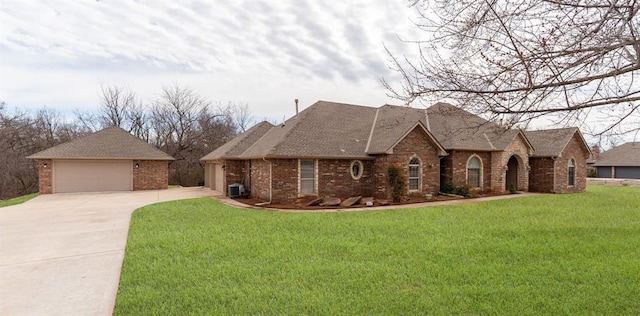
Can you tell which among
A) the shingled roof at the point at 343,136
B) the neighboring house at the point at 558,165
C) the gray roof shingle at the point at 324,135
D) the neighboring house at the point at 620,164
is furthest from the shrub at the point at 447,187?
the neighboring house at the point at 620,164

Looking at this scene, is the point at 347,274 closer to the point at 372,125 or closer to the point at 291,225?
the point at 291,225

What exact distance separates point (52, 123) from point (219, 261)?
40625mm

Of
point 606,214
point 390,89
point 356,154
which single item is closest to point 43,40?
point 356,154

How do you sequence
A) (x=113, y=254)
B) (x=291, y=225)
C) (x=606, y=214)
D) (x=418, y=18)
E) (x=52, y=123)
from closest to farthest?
(x=418, y=18) → (x=113, y=254) → (x=291, y=225) → (x=606, y=214) → (x=52, y=123)

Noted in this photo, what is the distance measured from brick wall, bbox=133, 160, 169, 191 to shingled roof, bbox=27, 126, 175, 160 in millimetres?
685

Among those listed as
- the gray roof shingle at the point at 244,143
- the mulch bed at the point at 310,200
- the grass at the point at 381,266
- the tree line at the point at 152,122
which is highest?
the tree line at the point at 152,122

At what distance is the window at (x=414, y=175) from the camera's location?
53.5ft

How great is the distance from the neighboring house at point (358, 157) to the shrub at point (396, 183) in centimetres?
52

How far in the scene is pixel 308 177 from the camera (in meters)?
15.3

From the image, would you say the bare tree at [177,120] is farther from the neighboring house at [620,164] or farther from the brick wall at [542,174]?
the neighboring house at [620,164]

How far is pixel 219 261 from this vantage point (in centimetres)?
614

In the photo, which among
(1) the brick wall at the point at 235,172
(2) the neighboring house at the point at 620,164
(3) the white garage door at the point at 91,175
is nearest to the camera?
(1) the brick wall at the point at 235,172

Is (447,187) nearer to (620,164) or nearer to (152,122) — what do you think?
(620,164)

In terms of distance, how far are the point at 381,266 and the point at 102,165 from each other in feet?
71.5
